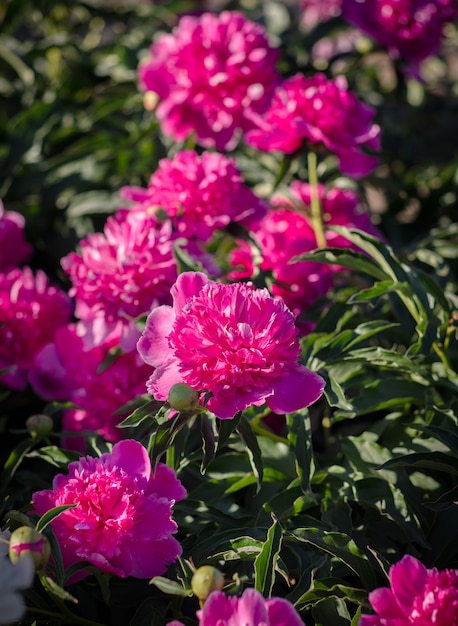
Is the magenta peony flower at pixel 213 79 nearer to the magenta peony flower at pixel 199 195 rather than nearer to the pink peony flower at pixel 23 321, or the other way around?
the magenta peony flower at pixel 199 195

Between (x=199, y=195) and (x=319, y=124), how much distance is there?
259 millimetres

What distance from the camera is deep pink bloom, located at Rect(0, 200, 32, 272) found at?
149 cm

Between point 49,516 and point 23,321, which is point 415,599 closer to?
point 49,516

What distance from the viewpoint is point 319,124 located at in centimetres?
136

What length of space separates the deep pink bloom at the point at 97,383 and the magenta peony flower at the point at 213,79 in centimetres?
52

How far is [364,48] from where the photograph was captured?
6.82 feet

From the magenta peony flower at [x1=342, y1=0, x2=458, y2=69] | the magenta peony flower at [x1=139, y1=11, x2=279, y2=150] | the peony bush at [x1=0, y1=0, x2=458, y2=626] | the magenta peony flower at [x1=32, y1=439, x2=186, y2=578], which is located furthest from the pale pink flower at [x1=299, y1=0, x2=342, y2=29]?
the magenta peony flower at [x1=32, y1=439, x2=186, y2=578]

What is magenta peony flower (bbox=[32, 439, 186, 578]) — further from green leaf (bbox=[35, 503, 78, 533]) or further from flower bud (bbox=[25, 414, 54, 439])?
flower bud (bbox=[25, 414, 54, 439])

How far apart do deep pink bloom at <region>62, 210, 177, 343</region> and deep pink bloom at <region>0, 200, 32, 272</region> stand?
0.33 meters

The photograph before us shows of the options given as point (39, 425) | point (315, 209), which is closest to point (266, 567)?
point (39, 425)

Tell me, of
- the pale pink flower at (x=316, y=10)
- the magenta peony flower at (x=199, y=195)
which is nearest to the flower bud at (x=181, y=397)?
the magenta peony flower at (x=199, y=195)

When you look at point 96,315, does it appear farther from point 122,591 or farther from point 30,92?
point 30,92

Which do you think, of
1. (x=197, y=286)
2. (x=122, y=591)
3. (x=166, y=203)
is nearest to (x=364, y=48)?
(x=166, y=203)

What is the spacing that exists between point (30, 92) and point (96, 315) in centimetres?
111
